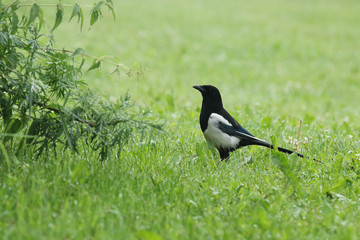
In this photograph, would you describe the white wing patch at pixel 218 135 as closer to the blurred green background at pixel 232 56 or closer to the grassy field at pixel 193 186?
the grassy field at pixel 193 186

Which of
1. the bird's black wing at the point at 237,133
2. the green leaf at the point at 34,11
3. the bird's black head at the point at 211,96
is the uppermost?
the green leaf at the point at 34,11

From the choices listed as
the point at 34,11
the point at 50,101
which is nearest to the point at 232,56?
the point at 50,101

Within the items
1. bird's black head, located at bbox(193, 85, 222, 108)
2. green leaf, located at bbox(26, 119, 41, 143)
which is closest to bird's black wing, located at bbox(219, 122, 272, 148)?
bird's black head, located at bbox(193, 85, 222, 108)

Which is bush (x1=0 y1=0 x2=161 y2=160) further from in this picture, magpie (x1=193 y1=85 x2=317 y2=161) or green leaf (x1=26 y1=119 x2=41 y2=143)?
magpie (x1=193 y1=85 x2=317 y2=161)

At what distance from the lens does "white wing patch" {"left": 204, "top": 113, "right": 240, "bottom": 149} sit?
4.58 m

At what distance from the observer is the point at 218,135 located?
4.57m

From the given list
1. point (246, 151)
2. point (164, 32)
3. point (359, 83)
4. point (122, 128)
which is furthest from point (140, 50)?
point (122, 128)

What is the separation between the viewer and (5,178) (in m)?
3.33

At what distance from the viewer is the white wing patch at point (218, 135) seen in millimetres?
4578

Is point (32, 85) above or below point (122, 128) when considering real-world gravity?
above

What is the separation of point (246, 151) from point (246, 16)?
18724 millimetres

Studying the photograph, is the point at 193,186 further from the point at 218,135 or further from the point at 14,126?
the point at 14,126

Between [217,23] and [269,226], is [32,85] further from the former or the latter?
[217,23]

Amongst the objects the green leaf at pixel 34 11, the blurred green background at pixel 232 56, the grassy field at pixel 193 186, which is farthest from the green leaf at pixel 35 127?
the blurred green background at pixel 232 56
